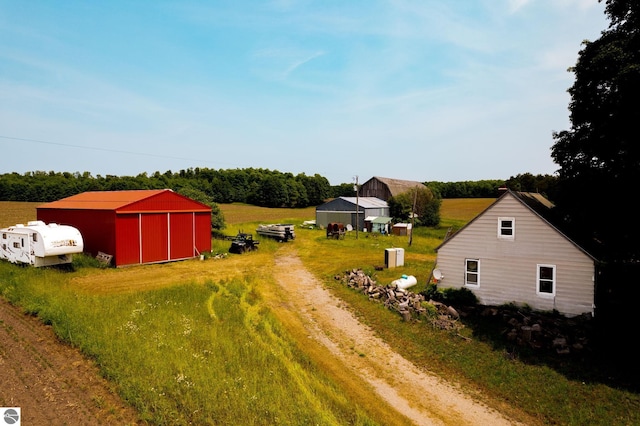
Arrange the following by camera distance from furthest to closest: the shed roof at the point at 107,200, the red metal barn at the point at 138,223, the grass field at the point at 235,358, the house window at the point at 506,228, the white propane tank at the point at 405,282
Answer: the shed roof at the point at 107,200
the red metal barn at the point at 138,223
the white propane tank at the point at 405,282
the house window at the point at 506,228
the grass field at the point at 235,358

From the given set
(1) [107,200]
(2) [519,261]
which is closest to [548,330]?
(2) [519,261]

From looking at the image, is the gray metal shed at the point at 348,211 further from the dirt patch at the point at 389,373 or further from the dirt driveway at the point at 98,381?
the dirt driveway at the point at 98,381

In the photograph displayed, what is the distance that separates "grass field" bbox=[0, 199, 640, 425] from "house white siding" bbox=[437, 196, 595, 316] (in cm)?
364

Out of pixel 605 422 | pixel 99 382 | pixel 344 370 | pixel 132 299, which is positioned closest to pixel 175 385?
pixel 99 382

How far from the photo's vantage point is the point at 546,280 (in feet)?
57.9

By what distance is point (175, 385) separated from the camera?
1027cm

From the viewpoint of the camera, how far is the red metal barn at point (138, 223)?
89.1 feet

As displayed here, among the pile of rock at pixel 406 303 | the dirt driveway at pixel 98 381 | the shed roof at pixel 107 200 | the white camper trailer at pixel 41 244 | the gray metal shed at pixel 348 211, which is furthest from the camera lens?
the gray metal shed at pixel 348 211

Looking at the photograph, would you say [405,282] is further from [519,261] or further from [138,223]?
[138,223]

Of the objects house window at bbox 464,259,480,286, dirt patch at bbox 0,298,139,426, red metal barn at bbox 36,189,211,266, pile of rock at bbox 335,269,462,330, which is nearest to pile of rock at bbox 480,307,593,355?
pile of rock at bbox 335,269,462,330

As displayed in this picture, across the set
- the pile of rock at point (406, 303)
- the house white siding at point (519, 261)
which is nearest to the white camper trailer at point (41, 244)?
the pile of rock at point (406, 303)

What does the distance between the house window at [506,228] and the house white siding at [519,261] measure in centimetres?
10

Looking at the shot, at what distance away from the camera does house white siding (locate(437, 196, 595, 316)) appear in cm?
1695

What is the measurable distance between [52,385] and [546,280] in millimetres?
20353
